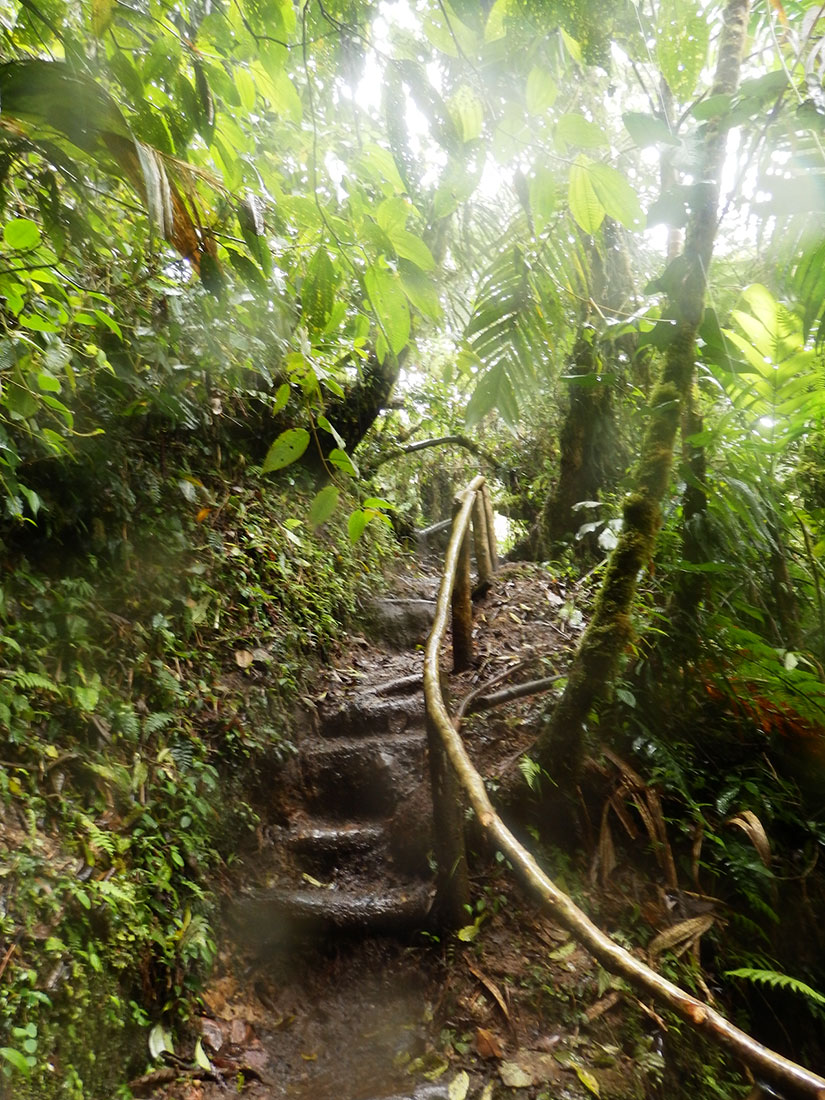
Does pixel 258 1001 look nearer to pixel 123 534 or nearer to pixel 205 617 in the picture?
pixel 205 617

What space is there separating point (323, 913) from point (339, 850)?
1.21 ft

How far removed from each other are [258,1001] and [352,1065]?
0.51 meters

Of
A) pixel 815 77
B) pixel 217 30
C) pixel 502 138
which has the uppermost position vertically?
pixel 815 77

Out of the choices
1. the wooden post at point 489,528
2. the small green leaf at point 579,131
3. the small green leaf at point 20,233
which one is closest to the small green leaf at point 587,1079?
the small green leaf at point 579,131

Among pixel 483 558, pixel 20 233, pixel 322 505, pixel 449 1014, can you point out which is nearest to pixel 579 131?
pixel 322 505

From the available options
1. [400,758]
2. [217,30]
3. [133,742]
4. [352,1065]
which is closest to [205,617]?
[133,742]

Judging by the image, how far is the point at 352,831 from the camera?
311cm

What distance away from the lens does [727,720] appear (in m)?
2.70

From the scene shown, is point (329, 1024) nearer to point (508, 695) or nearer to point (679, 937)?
point (679, 937)

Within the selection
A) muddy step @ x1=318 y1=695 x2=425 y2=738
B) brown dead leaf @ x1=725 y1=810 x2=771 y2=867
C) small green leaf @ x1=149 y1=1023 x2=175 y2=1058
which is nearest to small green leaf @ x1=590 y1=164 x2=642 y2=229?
brown dead leaf @ x1=725 y1=810 x2=771 y2=867

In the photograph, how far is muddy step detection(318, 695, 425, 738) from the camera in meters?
3.77

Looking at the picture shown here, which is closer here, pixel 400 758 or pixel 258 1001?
pixel 258 1001

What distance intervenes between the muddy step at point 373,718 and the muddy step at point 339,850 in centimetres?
74

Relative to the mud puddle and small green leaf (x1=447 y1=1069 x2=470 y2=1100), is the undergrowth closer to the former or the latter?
the mud puddle
